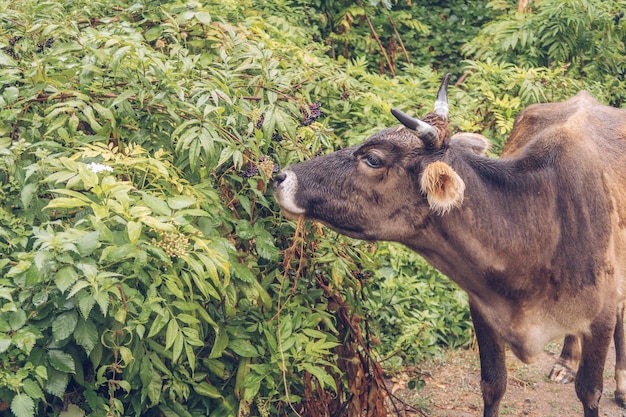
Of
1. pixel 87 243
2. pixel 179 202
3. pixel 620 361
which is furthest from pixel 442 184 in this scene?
pixel 620 361

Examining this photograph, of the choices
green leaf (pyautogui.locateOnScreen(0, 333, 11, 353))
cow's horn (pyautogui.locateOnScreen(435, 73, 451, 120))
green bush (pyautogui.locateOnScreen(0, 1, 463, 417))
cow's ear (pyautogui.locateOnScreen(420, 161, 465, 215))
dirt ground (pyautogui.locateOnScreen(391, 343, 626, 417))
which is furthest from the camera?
dirt ground (pyautogui.locateOnScreen(391, 343, 626, 417))

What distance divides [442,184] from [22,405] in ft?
7.66

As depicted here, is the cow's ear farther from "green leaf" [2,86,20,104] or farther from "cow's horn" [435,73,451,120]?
"green leaf" [2,86,20,104]

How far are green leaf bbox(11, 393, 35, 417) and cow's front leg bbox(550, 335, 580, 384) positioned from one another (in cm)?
436

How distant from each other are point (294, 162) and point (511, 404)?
260 cm

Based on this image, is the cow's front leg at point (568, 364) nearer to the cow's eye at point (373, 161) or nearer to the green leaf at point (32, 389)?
the cow's eye at point (373, 161)

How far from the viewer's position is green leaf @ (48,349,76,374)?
360 centimetres

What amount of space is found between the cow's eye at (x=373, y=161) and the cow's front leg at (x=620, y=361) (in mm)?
2440

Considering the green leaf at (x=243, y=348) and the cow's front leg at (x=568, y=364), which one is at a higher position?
the green leaf at (x=243, y=348)

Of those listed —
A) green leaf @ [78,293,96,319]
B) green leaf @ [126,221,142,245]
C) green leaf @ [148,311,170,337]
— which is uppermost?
green leaf @ [126,221,142,245]

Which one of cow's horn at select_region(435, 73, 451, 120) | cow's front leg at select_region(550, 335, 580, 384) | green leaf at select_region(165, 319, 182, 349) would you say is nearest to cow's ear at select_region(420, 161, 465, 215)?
cow's horn at select_region(435, 73, 451, 120)

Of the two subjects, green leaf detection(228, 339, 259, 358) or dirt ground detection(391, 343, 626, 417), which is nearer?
green leaf detection(228, 339, 259, 358)

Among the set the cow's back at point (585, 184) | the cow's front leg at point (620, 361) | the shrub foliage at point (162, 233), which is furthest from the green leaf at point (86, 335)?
the cow's front leg at point (620, 361)

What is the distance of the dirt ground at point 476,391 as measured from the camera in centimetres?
600
